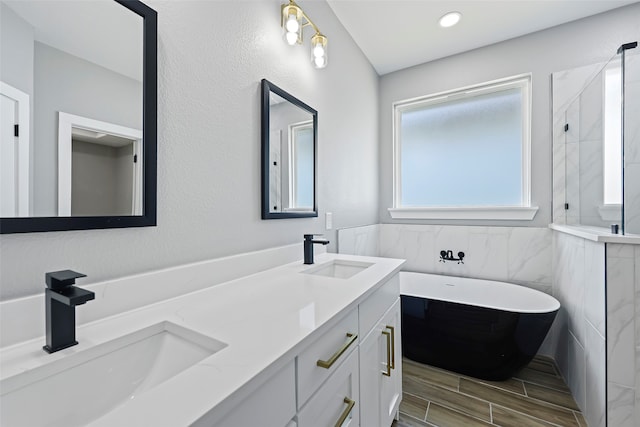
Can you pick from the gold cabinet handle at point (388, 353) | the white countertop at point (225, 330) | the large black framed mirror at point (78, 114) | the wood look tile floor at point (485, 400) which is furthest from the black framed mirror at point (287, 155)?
the wood look tile floor at point (485, 400)

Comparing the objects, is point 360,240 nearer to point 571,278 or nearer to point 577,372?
point 571,278

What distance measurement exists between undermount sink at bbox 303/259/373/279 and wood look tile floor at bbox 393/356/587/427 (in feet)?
2.68

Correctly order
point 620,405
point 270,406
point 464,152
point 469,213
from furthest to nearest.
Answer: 1. point 464,152
2. point 469,213
3. point 620,405
4. point 270,406

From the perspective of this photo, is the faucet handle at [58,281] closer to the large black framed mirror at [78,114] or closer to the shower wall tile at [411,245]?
the large black framed mirror at [78,114]

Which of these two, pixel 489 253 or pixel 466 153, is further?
pixel 466 153

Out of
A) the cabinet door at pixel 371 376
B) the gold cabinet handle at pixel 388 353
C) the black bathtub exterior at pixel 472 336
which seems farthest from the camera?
the black bathtub exterior at pixel 472 336

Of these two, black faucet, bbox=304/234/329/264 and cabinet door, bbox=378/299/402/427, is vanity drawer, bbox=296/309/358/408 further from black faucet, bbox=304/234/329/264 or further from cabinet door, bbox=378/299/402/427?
black faucet, bbox=304/234/329/264

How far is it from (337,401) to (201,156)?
91cm

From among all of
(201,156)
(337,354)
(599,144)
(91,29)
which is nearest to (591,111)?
(599,144)

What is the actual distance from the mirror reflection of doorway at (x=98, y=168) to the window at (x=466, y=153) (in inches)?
94.2

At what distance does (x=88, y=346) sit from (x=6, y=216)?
0.32m

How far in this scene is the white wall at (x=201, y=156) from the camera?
68 cm

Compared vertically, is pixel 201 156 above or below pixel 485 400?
above

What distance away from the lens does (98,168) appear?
0.73 m
